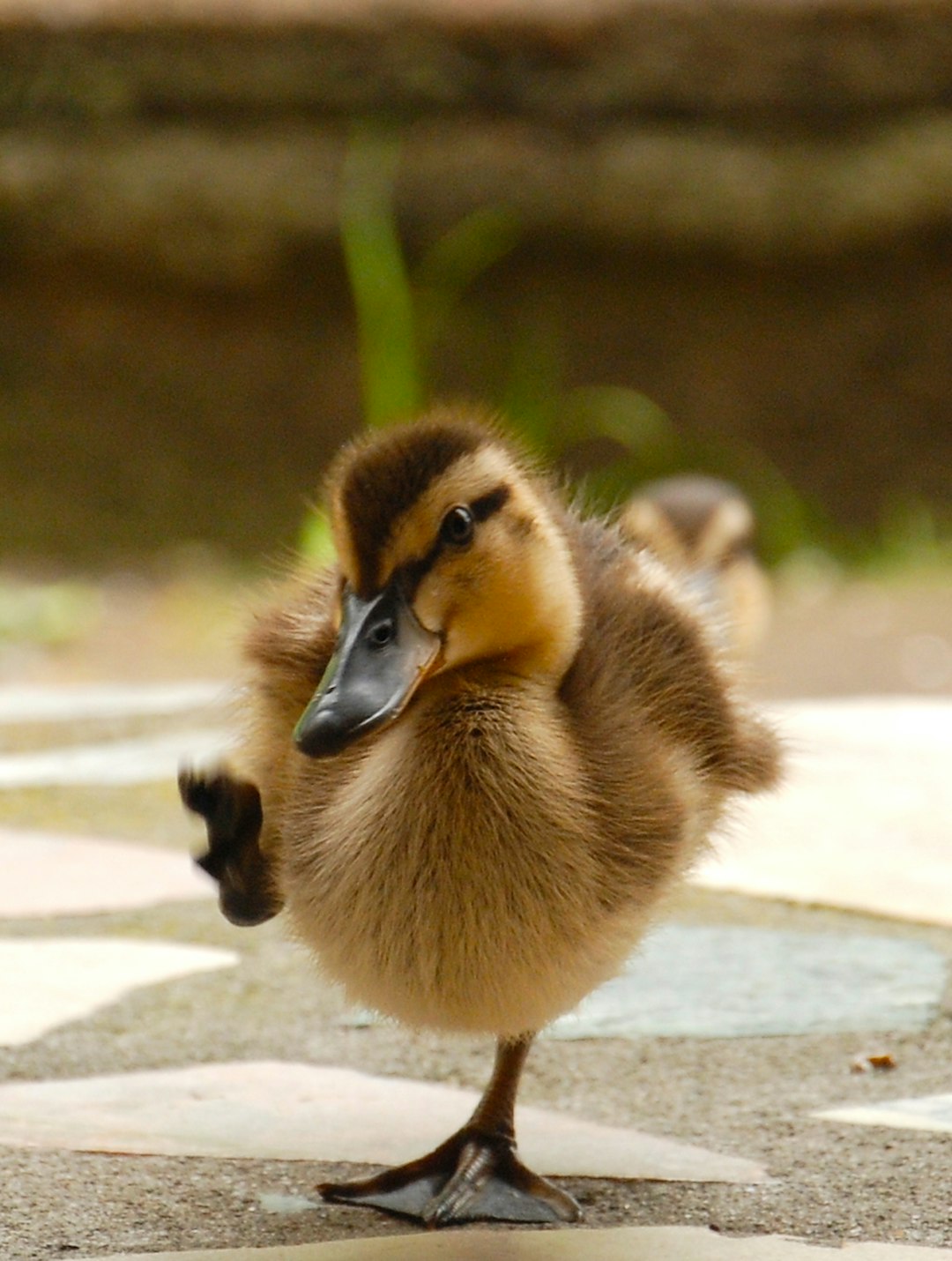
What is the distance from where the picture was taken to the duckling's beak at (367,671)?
6.51 feet

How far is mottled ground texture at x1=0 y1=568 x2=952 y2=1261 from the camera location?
2.06 meters

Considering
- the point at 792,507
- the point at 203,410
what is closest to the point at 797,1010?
the point at 792,507

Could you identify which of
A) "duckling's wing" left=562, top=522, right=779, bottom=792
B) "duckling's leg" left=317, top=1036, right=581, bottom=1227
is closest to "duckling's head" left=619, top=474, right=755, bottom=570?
"duckling's wing" left=562, top=522, right=779, bottom=792

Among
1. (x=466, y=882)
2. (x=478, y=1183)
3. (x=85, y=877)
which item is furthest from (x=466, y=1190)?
(x=85, y=877)

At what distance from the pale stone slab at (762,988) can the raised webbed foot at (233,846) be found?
1.78 feet

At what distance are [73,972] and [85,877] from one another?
0.54 metres

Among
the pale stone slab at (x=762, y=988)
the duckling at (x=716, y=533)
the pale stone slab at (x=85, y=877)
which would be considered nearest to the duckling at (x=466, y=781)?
the pale stone slab at (x=762, y=988)

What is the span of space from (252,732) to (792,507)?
6.39m

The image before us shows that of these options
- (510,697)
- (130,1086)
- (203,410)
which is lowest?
(130,1086)

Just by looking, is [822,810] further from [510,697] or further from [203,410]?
[203,410]

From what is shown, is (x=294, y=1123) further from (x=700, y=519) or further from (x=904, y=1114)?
(x=700, y=519)

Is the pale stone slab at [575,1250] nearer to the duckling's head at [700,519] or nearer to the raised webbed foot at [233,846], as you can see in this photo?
the raised webbed foot at [233,846]

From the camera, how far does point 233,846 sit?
242cm

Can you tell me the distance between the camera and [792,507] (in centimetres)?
864
